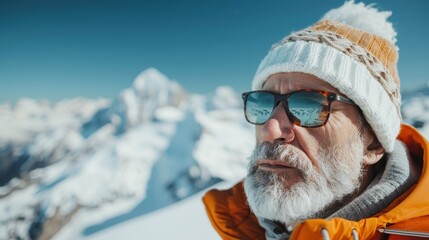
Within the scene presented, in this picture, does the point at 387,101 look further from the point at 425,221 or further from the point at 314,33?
the point at 425,221

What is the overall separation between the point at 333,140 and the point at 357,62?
369 mm

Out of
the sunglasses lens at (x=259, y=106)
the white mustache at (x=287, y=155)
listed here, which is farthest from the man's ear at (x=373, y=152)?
the sunglasses lens at (x=259, y=106)

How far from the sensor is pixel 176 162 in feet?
347

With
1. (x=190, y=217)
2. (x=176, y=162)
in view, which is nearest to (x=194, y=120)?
(x=176, y=162)

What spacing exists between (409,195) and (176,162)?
106 metres

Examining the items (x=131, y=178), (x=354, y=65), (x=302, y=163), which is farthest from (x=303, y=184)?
(x=131, y=178)

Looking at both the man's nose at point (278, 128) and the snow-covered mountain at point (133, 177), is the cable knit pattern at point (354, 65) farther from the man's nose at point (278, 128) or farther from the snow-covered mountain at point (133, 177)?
the snow-covered mountain at point (133, 177)

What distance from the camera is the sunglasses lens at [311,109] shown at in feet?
4.62

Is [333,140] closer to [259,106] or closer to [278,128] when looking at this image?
[278,128]

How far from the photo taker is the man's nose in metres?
1.40

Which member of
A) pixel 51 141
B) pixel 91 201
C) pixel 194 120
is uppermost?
pixel 51 141

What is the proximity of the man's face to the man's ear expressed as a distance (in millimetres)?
59

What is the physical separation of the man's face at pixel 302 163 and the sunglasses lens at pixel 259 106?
0.07 m

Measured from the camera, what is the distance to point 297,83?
148 cm
